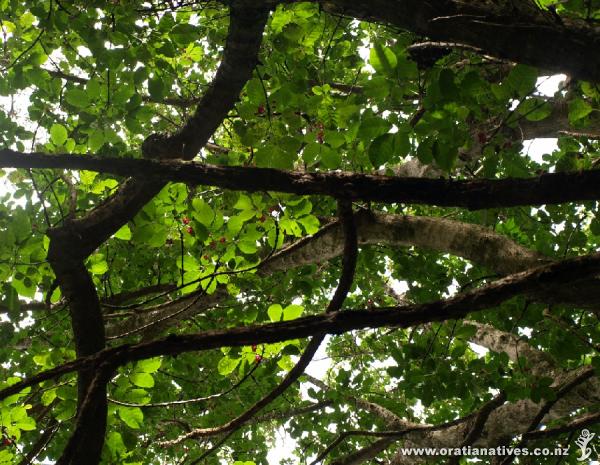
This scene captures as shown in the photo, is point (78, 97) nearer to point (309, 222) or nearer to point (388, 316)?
point (309, 222)

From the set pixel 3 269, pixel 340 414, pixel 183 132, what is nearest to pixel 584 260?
pixel 183 132

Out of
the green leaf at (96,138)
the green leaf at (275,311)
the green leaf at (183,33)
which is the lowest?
the green leaf at (275,311)

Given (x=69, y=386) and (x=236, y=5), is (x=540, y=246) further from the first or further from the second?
(x=69, y=386)

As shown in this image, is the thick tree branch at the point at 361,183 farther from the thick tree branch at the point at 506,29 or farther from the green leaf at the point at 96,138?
the green leaf at the point at 96,138

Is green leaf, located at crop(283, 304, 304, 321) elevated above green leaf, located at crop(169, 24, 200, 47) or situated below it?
below

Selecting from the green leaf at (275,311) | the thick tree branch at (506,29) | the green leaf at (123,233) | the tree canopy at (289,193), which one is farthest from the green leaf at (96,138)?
the thick tree branch at (506,29)

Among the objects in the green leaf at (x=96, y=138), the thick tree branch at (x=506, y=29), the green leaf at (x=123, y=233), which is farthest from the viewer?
the green leaf at (x=123, y=233)

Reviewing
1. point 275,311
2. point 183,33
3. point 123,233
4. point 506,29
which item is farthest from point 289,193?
point 183,33

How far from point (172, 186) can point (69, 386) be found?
43.3 inches

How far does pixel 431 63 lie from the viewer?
A: 1815 millimetres

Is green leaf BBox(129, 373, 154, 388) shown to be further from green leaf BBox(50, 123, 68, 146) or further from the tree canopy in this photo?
green leaf BBox(50, 123, 68, 146)

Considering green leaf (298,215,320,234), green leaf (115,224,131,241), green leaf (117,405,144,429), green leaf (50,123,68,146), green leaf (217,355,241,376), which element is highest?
green leaf (50,123,68,146)

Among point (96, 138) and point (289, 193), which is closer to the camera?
point (289, 193)

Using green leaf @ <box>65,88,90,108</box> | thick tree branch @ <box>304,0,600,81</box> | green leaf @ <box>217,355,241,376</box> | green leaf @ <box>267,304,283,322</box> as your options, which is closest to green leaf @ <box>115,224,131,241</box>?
green leaf @ <box>65,88,90,108</box>
